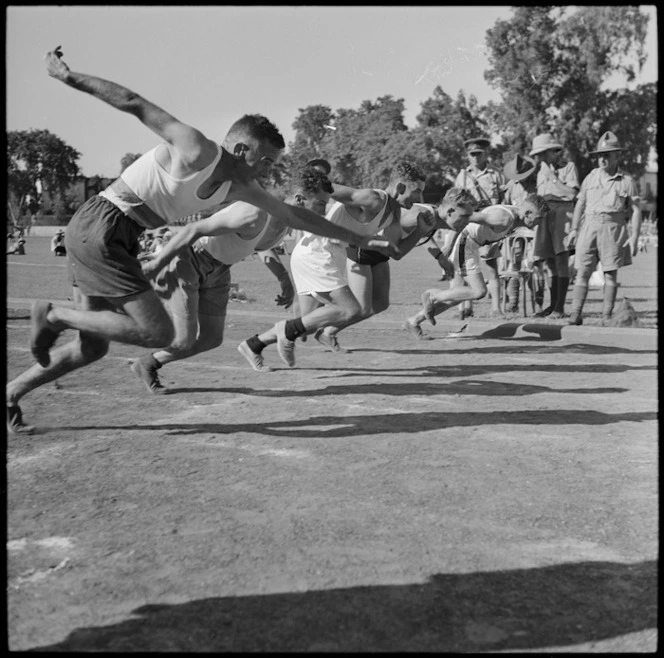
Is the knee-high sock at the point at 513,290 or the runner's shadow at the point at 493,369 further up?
the knee-high sock at the point at 513,290

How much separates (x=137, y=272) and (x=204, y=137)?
0.75 meters

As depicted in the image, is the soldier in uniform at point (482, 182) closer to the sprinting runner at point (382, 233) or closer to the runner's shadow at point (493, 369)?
the runner's shadow at point (493, 369)

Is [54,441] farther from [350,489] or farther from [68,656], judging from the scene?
[68,656]

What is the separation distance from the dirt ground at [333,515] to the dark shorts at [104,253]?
0.82m

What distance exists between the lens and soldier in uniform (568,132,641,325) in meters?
10.4


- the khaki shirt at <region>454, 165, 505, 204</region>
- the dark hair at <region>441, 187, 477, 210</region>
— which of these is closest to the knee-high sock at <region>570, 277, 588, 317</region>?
the khaki shirt at <region>454, 165, 505, 204</region>

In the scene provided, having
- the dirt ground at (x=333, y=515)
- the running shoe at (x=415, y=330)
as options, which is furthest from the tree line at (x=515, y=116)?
the dirt ground at (x=333, y=515)

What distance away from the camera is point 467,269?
9.38m

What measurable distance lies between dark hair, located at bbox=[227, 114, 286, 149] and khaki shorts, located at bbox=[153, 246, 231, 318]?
1.04m

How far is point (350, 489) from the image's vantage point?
148 inches

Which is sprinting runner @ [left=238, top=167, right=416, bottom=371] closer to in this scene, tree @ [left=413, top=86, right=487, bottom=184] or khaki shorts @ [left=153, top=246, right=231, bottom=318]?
khaki shorts @ [left=153, top=246, right=231, bottom=318]

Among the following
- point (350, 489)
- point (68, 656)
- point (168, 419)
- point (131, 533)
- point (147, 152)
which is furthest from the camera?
point (168, 419)

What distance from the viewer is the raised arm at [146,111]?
12.7ft

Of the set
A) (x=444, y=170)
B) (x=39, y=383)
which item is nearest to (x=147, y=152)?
(x=39, y=383)
